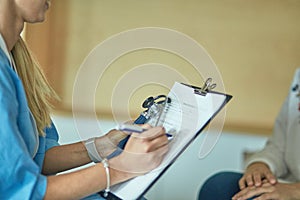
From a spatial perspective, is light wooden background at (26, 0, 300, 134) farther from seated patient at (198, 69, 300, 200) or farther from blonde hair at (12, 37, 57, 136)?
blonde hair at (12, 37, 57, 136)

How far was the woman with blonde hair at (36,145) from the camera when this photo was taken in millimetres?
581

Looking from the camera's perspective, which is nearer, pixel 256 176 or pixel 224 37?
pixel 256 176

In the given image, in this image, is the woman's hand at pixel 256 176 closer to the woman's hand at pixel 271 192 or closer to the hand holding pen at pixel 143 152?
the woman's hand at pixel 271 192

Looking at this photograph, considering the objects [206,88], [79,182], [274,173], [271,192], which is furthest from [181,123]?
[274,173]

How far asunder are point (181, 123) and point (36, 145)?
228mm

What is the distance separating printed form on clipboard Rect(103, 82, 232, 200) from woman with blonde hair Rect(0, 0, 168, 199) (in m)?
0.02

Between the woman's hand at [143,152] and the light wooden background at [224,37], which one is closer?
the woman's hand at [143,152]

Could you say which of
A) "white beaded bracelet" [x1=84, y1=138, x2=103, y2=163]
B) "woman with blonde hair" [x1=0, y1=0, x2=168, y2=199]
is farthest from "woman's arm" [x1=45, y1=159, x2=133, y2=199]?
"white beaded bracelet" [x1=84, y1=138, x2=103, y2=163]

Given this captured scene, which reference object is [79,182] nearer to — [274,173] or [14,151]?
[14,151]

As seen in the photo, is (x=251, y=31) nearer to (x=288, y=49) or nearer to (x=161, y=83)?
(x=288, y=49)

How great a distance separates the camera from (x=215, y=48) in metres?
1.70

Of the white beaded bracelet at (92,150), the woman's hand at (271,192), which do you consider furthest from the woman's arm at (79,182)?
the woman's hand at (271,192)

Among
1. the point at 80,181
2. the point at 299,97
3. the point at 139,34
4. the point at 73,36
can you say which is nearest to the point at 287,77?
the point at 299,97

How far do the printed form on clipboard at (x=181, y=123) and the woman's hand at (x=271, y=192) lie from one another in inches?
12.3
